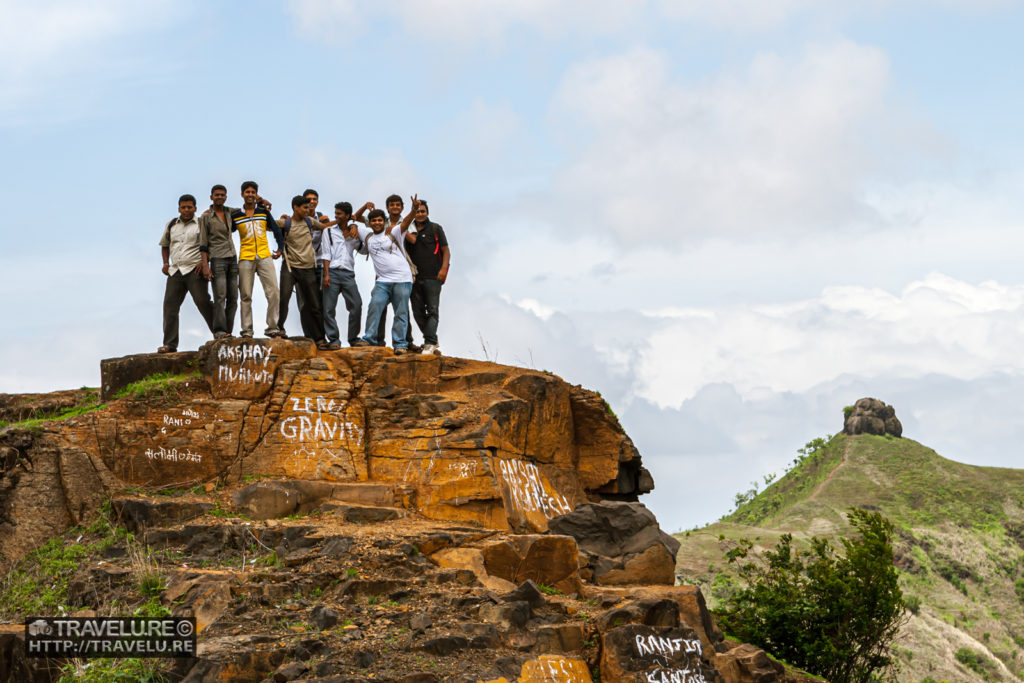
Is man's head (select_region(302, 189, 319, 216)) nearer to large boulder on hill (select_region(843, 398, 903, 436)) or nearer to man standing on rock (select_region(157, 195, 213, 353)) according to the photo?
man standing on rock (select_region(157, 195, 213, 353))

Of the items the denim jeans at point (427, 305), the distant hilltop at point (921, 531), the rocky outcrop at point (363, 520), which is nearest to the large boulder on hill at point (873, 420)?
the distant hilltop at point (921, 531)

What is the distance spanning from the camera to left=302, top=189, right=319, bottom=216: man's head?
47.7ft

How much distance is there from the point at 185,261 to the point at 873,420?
45243 mm

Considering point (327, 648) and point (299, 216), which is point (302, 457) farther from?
point (327, 648)

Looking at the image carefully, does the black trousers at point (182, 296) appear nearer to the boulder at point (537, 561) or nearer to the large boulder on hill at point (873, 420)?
the boulder at point (537, 561)

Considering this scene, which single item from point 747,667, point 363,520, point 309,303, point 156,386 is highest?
point 309,303

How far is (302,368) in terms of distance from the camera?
45.5 feet

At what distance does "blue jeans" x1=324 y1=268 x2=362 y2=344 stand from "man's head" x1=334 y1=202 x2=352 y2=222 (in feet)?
2.51

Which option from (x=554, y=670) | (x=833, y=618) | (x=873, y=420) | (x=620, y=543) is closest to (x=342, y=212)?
(x=620, y=543)

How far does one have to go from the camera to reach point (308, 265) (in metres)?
14.2

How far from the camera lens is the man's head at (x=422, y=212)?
574 inches

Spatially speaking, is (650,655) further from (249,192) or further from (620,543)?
(249,192)

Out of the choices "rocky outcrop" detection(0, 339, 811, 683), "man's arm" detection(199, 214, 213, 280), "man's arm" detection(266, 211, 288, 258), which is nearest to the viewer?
"rocky outcrop" detection(0, 339, 811, 683)

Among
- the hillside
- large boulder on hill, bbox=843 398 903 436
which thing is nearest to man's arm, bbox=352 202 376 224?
the hillside
